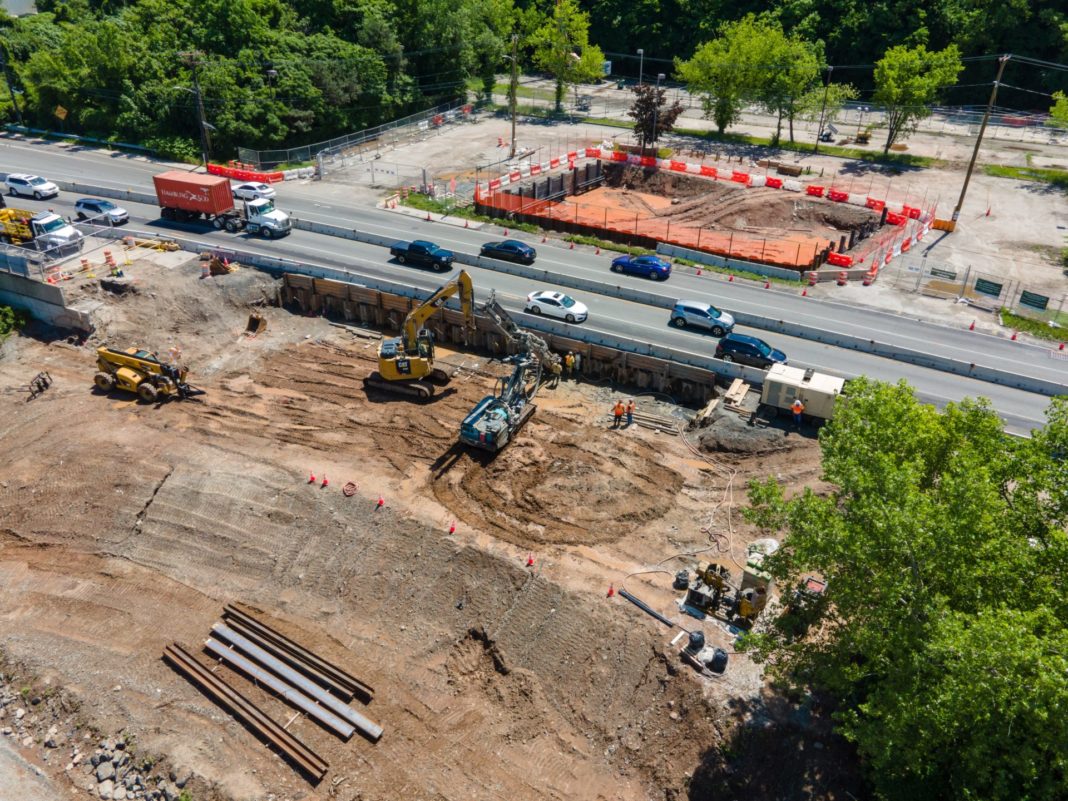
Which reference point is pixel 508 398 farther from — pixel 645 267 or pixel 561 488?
pixel 645 267

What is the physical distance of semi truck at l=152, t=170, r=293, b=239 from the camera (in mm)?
59375

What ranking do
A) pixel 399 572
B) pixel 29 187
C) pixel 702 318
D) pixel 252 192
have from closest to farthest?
1. pixel 399 572
2. pixel 702 318
3. pixel 29 187
4. pixel 252 192

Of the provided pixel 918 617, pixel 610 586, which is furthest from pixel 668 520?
pixel 918 617

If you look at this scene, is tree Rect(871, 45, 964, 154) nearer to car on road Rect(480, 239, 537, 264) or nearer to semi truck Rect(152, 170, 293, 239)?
car on road Rect(480, 239, 537, 264)

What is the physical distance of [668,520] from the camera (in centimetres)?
3484

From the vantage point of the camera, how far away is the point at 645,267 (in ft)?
184

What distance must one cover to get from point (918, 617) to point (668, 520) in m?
15.1

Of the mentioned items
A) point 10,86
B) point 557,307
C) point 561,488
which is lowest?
point 561,488

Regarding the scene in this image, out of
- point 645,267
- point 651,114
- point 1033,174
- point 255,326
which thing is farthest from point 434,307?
point 1033,174

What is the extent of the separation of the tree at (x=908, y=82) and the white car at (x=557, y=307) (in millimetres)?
51618

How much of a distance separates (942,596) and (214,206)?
55774mm

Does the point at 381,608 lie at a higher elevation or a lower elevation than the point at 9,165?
lower

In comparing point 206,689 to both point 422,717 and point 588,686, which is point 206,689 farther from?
point 588,686

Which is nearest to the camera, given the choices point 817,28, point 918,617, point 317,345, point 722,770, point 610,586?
point 918,617
